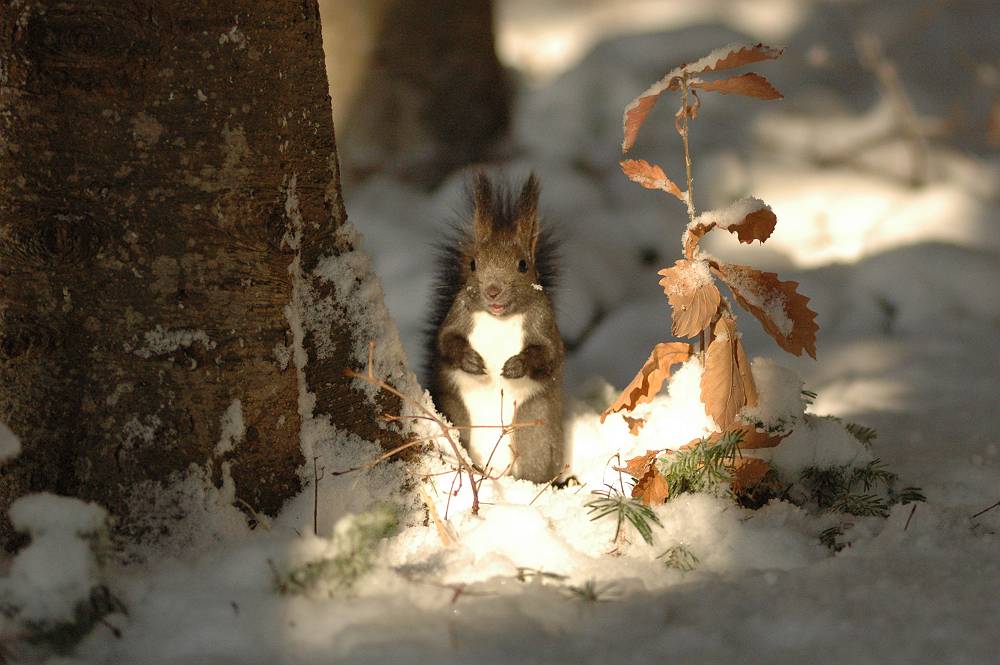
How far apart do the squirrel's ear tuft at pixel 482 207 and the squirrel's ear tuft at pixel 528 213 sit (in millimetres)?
82

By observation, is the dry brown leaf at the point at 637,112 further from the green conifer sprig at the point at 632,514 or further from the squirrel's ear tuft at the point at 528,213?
the green conifer sprig at the point at 632,514

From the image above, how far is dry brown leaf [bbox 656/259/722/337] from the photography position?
6.70 feet

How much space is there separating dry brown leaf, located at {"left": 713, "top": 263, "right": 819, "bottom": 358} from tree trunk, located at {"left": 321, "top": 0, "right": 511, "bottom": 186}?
287 cm

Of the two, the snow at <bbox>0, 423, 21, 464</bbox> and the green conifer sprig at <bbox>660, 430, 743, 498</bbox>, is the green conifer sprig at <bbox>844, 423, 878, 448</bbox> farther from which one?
the snow at <bbox>0, 423, 21, 464</bbox>

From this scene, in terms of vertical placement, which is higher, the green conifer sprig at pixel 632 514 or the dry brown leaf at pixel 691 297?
the dry brown leaf at pixel 691 297

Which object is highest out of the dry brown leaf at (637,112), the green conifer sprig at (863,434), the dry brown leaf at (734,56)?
the dry brown leaf at (734,56)

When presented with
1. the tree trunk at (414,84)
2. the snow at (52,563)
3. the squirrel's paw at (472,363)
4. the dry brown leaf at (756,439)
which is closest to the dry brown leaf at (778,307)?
the dry brown leaf at (756,439)

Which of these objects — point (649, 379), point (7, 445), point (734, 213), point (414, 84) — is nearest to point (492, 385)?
point (649, 379)

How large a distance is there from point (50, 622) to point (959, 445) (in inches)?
94.4

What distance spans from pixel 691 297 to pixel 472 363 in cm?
72

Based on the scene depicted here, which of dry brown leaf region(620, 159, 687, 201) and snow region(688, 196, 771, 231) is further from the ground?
dry brown leaf region(620, 159, 687, 201)

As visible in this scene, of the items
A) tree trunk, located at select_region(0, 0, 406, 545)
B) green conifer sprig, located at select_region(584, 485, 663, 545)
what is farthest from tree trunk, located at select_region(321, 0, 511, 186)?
green conifer sprig, located at select_region(584, 485, 663, 545)

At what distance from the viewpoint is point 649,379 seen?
221 centimetres

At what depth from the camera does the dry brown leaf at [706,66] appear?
196cm
